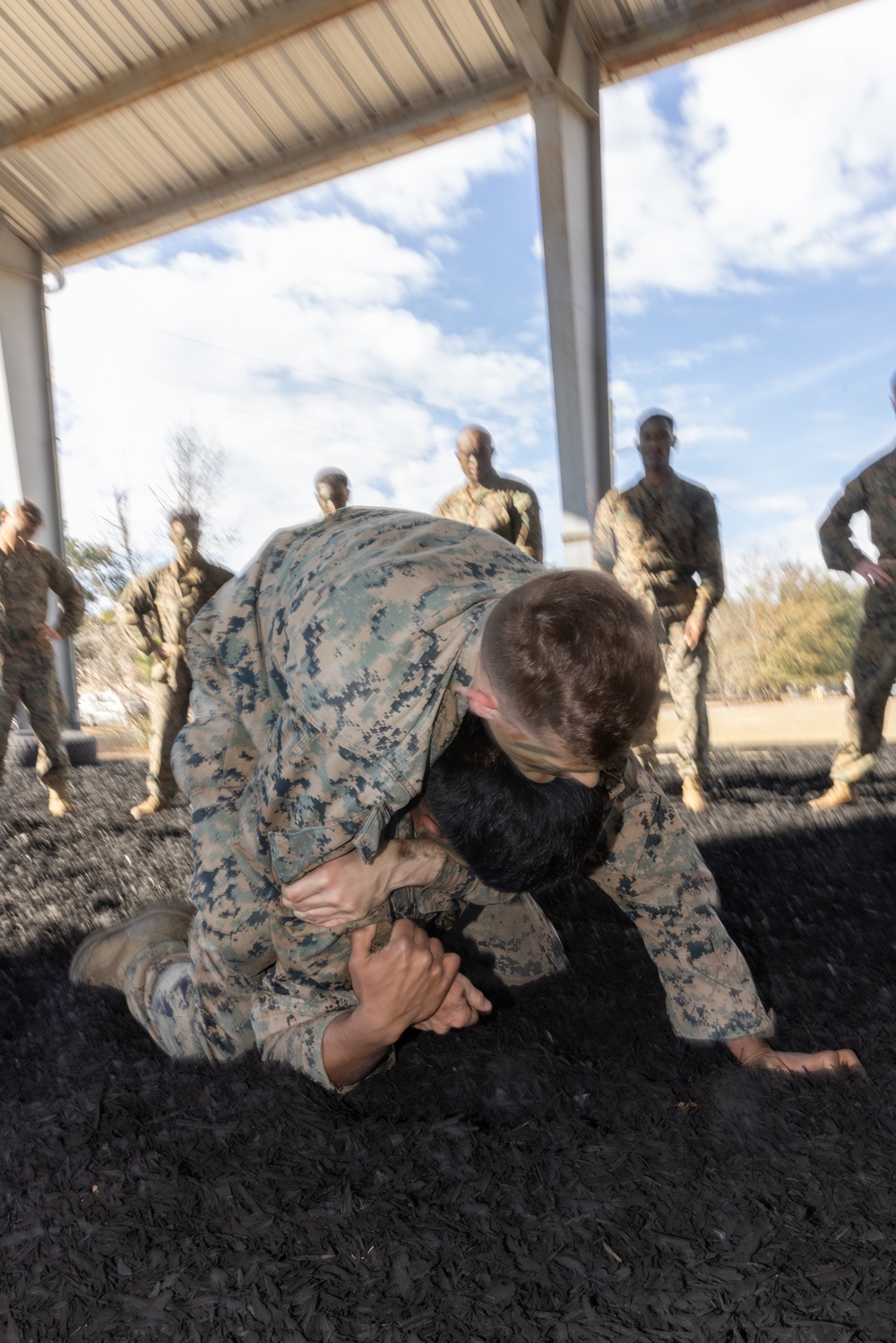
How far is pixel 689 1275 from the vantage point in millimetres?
1172

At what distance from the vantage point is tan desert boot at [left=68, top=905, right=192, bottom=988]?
2.04 metres

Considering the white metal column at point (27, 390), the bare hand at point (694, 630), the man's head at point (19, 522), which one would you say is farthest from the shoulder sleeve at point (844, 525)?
the white metal column at point (27, 390)

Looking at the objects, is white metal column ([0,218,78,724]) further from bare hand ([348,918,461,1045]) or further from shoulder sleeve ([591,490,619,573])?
bare hand ([348,918,461,1045])

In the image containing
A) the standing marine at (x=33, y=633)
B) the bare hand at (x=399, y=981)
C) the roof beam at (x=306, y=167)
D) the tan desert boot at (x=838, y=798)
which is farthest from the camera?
the roof beam at (x=306, y=167)

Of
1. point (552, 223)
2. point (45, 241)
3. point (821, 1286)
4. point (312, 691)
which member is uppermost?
point (45, 241)

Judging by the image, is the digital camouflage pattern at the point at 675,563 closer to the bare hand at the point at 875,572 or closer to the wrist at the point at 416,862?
the bare hand at the point at 875,572

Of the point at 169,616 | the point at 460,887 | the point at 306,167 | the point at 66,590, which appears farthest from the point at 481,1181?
the point at 306,167

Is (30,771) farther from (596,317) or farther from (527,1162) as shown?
(527,1162)

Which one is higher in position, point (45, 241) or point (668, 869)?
point (45, 241)

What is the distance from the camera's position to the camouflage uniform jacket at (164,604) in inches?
195

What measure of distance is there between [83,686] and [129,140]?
4.11 m

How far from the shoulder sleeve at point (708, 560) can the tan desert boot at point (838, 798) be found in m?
1.00

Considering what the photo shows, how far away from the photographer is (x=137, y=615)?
4.98 metres

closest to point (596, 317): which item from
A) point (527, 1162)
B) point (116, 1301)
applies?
point (527, 1162)
